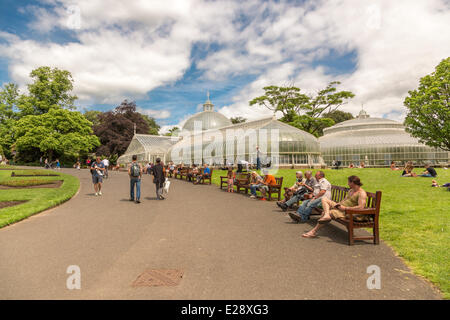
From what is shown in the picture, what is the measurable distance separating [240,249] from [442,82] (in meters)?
29.4

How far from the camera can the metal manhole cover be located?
361cm

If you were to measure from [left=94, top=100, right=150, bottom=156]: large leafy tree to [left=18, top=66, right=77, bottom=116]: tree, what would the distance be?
8.17 metres

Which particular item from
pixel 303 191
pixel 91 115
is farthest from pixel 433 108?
pixel 91 115

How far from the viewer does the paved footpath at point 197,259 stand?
3402mm

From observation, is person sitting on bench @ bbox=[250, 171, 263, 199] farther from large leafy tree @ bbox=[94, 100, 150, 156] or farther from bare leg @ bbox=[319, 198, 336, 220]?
large leafy tree @ bbox=[94, 100, 150, 156]

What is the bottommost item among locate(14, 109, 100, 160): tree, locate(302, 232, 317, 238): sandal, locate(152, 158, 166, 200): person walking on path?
locate(302, 232, 317, 238): sandal

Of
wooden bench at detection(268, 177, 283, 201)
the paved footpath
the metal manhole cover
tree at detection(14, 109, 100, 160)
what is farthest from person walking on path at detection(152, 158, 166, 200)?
tree at detection(14, 109, 100, 160)

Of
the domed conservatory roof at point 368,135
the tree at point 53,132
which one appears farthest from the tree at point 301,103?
the tree at point 53,132

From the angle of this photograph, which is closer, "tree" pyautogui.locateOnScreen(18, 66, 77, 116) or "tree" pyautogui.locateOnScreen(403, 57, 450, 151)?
"tree" pyautogui.locateOnScreen(403, 57, 450, 151)

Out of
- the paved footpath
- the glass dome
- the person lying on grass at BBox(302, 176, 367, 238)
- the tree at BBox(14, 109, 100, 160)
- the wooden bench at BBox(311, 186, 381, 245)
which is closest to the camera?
the paved footpath

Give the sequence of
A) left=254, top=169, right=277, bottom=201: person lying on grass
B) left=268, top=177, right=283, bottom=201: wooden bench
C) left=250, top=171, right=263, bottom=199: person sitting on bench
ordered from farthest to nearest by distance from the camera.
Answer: left=250, top=171, right=263, bottom=199: person sitting on bench < left=254, top=169, right=277, bottom=201: person lying on grass < left=268, top=177, right=283, bottom=201: wooden bench

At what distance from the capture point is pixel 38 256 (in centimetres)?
471

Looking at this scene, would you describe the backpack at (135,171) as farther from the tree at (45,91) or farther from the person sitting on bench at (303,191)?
the tree at (45,91)
